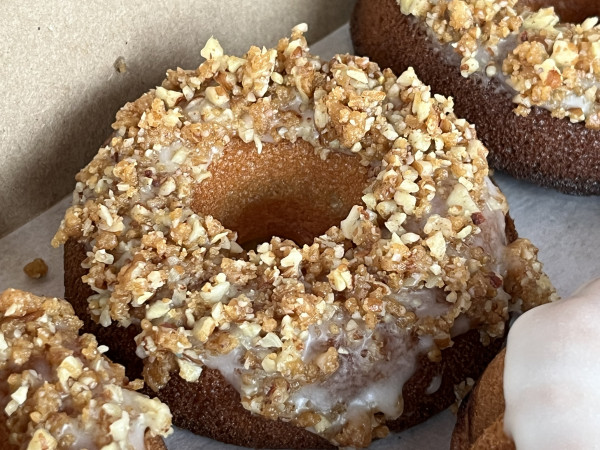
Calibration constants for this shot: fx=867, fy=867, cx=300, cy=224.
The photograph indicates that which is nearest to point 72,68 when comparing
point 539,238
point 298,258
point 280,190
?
point 280,190

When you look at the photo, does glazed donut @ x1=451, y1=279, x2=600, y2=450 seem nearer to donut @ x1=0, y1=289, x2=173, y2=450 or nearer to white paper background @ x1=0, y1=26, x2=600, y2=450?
donut @ x1=0, y1=289, x2=173, y2=450

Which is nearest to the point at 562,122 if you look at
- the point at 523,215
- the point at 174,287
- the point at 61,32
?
the point at 523,215

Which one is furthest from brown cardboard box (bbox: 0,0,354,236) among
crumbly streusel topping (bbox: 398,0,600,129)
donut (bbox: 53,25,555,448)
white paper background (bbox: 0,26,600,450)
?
crumbly streusel topping (bbox: 398,0,600,129)

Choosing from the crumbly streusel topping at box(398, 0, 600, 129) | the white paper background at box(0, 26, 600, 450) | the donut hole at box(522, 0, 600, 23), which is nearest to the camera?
the crumbly streusel topping at box(398, 0, 600, 129)

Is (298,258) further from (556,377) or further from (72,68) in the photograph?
(72,68)

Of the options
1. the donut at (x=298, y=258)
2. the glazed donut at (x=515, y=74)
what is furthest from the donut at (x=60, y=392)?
the glazed donut at (x=515, y=74)

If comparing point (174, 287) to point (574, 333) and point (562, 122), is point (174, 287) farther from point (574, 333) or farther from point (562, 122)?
point (562, 122)

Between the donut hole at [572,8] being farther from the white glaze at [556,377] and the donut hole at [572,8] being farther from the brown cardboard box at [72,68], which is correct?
the white glaze at [556,377]
